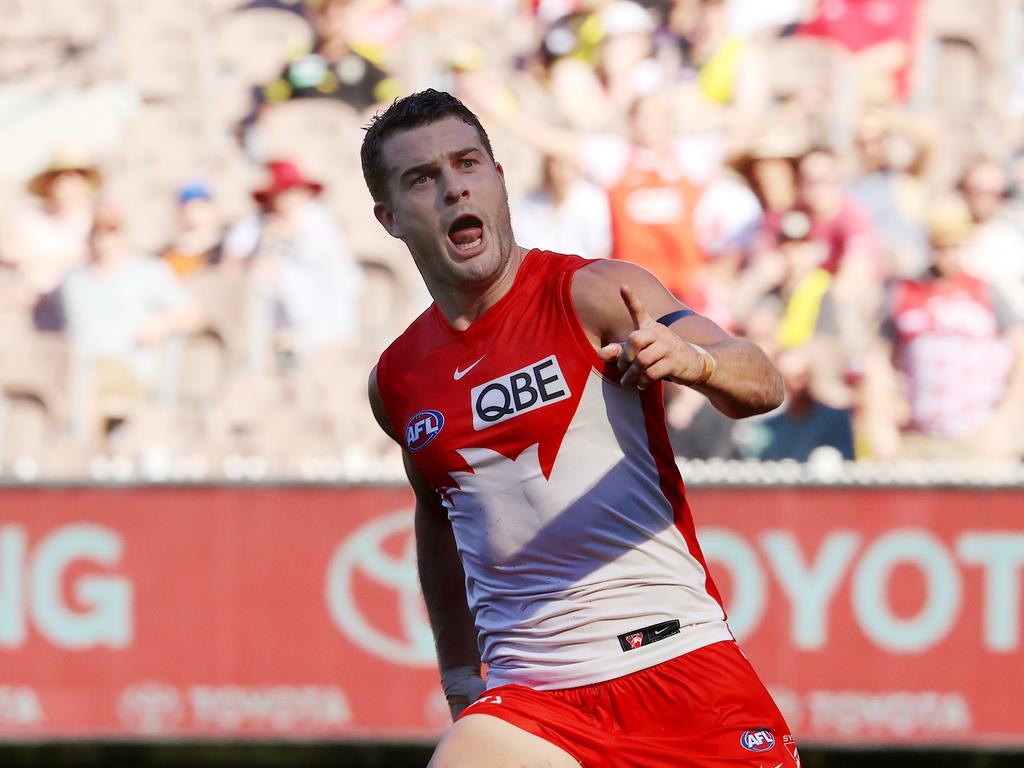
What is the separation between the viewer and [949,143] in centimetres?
845

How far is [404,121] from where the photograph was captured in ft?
12.2

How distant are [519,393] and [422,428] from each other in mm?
314

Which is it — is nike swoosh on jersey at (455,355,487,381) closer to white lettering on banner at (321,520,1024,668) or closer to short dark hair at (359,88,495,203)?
short dark hair at (359,88,495,203)

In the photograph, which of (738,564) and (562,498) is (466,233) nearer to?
(562,498)

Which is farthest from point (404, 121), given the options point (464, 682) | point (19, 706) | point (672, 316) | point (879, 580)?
point (19, 706)

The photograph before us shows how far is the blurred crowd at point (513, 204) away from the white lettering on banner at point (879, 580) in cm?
49

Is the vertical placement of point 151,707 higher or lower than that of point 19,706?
lower

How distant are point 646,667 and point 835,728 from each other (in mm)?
4426

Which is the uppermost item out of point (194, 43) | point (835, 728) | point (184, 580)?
point (194, 43)

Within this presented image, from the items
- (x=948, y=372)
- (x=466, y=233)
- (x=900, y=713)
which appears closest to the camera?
(x=466, y=233)

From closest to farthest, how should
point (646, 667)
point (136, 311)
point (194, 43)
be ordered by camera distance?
point (646, 667) → point (136, 311) → point (194, 43)

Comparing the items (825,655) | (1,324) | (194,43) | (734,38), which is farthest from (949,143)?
(1,324)

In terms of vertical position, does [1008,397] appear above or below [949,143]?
below

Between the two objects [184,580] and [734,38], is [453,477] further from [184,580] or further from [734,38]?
[734,38]
